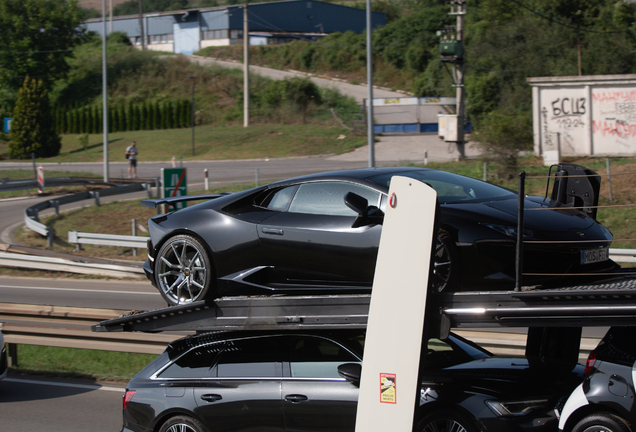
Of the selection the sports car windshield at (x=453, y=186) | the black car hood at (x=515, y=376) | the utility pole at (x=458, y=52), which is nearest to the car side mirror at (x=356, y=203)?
the sports car windshield at (x=453, y=186)

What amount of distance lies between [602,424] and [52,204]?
21399 millimetres

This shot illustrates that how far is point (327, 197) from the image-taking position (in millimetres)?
5398

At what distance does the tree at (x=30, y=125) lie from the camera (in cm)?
5056

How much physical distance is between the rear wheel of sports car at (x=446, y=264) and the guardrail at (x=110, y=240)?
12812 mm

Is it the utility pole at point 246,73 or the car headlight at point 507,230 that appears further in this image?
the utility pole at point 246,73

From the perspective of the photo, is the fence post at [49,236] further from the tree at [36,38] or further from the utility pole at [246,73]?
the tree at [36,38]

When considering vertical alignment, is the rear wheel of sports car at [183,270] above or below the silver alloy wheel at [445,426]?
above

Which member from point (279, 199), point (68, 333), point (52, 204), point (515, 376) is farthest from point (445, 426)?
point (52, 204)

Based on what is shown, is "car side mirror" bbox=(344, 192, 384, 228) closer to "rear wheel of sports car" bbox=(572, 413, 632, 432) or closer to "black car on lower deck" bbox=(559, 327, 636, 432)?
"black car on lower deck" bbox=(559, 327, 636, 432)

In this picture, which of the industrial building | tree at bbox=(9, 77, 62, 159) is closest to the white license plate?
tree at bbox=(9, 77, 62, 159)

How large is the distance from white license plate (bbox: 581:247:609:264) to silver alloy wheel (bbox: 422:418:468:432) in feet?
5.03

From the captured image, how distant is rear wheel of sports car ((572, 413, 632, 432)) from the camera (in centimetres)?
407

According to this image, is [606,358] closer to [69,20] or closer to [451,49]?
[451,49]

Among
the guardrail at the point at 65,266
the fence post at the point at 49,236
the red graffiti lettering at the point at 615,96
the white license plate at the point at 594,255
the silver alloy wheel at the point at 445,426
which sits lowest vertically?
the guardrail at the point at 65,266
